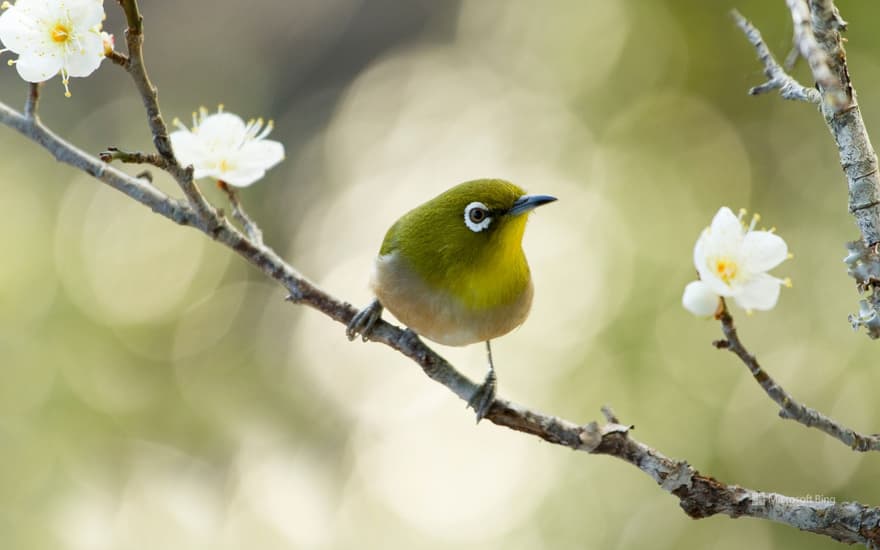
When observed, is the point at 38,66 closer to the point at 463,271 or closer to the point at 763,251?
the point at 463,271

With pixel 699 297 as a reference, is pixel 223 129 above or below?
above

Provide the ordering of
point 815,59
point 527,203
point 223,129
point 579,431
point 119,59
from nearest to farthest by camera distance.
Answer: point 815,59 < point 119,59 < point 579,431 < point 223,129 < point 527,203

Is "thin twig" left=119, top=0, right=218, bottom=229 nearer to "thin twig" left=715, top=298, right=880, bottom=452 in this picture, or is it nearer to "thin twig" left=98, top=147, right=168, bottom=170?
"thin twig" left=98, top=147, right=168, bottom=170

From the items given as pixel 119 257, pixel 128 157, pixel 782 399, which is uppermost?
pixel 119 257

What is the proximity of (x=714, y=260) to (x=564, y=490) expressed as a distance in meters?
Result: 1.68

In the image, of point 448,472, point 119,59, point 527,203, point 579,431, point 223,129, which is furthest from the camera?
point 448,472

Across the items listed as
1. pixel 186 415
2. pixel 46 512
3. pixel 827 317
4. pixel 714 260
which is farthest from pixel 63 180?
pixel 714 260

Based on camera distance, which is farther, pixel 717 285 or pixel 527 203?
pixel 527 203

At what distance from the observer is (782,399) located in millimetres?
976

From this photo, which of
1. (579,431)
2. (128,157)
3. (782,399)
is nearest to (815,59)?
(782,399)

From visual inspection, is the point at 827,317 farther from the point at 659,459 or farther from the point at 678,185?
the point at 659,459

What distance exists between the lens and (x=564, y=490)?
2.53 m

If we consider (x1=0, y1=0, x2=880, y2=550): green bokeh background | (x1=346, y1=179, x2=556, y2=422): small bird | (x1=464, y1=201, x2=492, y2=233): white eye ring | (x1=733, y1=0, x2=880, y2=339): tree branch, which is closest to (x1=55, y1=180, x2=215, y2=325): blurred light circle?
(x1=0, y1=0, x2=880, y2=550): green bokeh background

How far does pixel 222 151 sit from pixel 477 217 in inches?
15.6
